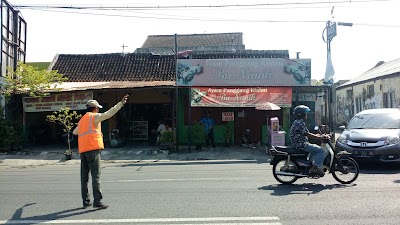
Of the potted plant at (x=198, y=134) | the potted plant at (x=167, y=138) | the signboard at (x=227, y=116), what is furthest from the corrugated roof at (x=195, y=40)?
the potted plant at (x=167, y=138)

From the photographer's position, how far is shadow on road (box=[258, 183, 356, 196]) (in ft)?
24.1

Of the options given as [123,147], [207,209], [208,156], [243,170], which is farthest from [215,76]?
[207,209]

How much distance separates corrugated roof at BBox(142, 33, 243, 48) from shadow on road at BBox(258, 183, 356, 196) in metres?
30.3

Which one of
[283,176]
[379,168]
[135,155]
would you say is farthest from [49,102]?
[379,168]

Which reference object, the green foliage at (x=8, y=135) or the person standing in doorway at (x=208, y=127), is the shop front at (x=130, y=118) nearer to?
the green foliage at (x=8, y=135)

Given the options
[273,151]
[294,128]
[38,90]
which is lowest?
[273,151]

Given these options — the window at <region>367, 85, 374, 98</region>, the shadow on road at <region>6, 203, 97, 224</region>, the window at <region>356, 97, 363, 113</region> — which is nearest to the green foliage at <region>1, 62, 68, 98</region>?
the shadow on road at <region>6, 203, 97, 224</region>

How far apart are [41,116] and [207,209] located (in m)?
16.2

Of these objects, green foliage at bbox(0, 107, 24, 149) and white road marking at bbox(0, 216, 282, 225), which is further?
green foliage at bbox(0, 107, 24, 149)

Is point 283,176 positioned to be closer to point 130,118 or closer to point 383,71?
point 130,118

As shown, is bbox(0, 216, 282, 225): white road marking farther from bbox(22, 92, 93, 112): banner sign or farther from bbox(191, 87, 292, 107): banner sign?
bbox(22, 92, 93, 112): banner sign

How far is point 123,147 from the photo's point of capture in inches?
693

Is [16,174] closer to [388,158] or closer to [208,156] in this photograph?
[208,156]

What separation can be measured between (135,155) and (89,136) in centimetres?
928
